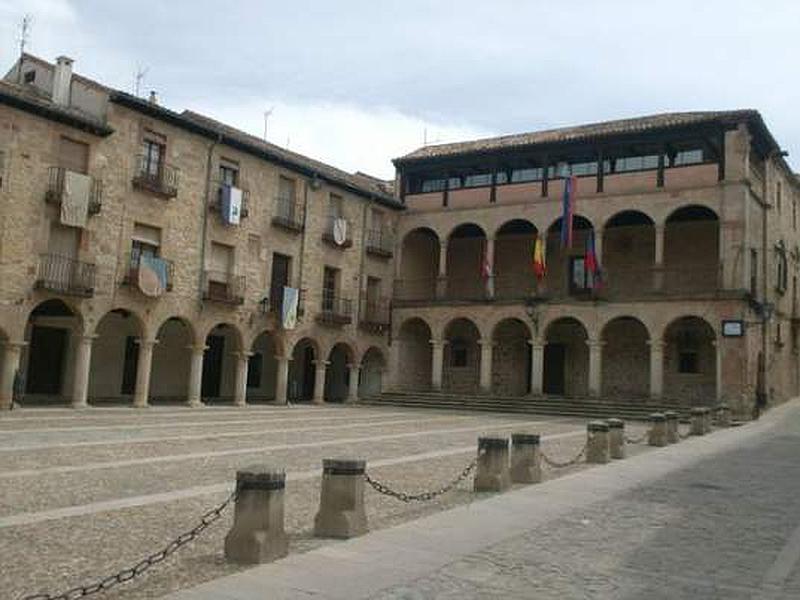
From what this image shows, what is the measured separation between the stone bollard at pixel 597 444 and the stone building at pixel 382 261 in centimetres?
1445

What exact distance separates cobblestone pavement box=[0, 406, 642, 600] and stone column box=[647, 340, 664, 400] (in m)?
7.13

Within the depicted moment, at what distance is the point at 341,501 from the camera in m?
6.93

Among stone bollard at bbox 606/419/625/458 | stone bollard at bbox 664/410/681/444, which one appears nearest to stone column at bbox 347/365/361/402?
stone bollard at bbox 664/410/681/444

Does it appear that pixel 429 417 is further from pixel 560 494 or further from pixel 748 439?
pixel 560 494

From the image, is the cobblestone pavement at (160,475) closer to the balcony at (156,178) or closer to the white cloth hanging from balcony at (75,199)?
the white cloth hanging from balcony at (75,199)

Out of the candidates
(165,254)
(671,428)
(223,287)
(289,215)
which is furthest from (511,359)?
(671,428)

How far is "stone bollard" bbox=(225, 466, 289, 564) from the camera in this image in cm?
588

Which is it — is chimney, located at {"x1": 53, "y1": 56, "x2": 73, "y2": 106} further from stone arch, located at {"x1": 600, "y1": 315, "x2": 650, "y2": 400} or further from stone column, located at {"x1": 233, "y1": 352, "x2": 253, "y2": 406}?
stone arch, located at {"x1": 600, "y1": 315, "x2": 650, "y2": 400}

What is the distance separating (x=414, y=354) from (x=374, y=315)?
298 centimetres

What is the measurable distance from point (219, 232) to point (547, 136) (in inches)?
552

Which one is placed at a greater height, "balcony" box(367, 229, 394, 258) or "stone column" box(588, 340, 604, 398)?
"balcony" box(367, 229, 394, 258)

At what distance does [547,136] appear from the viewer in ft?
107

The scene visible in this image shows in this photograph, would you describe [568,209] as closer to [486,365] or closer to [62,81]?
[486,365]

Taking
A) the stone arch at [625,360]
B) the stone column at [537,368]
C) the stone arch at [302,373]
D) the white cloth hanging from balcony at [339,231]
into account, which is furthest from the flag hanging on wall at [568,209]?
the stone arch at [302,373]
